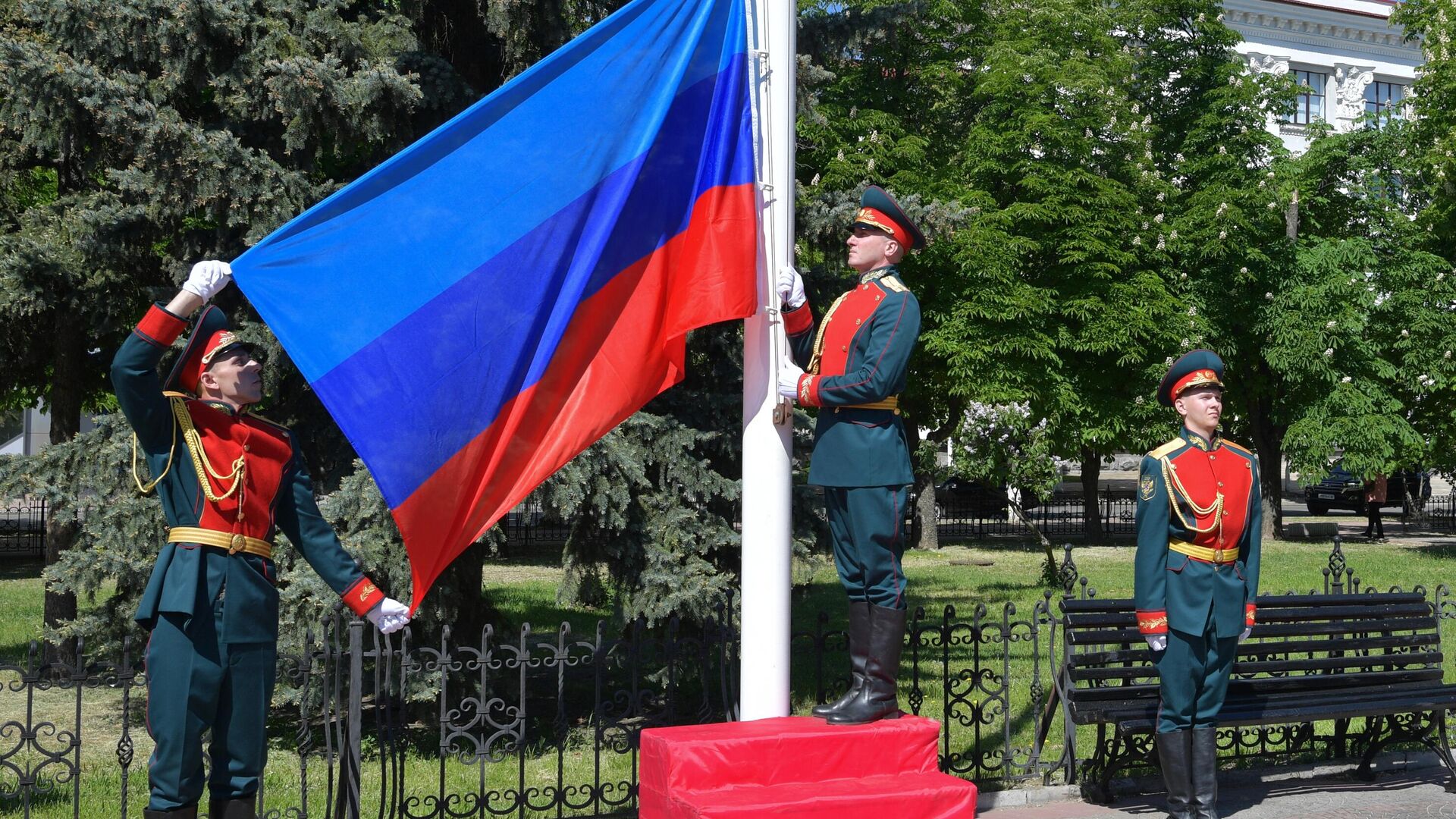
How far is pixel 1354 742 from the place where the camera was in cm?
807

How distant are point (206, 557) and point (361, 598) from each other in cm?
59

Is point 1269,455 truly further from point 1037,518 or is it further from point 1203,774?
point 1203,774

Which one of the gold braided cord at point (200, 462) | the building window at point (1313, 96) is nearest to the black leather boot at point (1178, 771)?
the gold braided cord at point (200, 462)

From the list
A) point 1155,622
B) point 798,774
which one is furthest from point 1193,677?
point 798,774

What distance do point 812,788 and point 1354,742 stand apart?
4968mm

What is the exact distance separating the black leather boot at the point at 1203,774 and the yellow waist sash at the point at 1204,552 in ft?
2.75

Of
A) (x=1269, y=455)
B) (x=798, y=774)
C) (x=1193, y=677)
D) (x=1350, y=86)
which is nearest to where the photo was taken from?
(x=798, y=774)

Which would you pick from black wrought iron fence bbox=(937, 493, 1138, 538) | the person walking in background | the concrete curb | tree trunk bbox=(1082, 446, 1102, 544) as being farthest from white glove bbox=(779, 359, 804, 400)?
black wrought iron fence bbox=(937, 493, 1138, 538)

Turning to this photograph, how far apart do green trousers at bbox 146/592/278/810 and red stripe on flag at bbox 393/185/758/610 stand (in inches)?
28.6

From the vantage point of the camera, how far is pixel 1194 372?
6.29 metres

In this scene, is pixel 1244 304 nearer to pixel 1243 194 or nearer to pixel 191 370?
pixel 1243 194

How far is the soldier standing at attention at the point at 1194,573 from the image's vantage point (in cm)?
616

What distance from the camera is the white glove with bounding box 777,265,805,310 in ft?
17.1

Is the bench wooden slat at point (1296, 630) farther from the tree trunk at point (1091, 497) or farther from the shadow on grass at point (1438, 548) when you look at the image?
the tree trunk at point (1091, 497)
